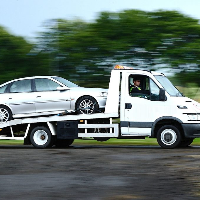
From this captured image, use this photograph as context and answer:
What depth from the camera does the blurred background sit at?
3341 centimetres

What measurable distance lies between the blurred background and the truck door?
15.0 metres

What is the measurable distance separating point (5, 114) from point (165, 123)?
4.83 m

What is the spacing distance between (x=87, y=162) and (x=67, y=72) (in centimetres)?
2159

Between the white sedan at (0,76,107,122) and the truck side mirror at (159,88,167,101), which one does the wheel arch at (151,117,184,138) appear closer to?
the truck side mirror at (159,88,167,101)

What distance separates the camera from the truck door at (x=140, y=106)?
1691 centimetres

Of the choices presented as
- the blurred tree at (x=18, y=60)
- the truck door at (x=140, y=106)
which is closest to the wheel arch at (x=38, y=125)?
the truck door at (x=140, y=106)

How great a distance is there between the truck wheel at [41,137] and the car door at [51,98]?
25.3 inches

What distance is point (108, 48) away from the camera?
114ft

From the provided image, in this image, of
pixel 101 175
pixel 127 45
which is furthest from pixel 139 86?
pixel 127 45

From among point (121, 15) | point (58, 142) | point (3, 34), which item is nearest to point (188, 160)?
point (58, 142)

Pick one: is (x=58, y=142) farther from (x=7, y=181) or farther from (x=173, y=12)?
(x=173, y=12)

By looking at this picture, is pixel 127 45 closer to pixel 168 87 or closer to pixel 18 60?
pixel 18 60

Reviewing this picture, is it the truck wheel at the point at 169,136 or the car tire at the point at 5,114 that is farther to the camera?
the car tire at the point at 5,114

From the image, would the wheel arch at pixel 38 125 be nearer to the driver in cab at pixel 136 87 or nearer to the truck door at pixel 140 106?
the truck door at pixel 140 106
